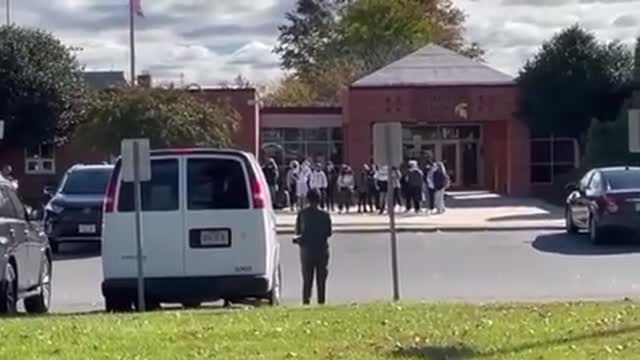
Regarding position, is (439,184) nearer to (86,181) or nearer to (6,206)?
(86,181)

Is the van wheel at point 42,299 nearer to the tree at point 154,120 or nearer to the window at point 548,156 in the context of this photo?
the tree at point 154,120

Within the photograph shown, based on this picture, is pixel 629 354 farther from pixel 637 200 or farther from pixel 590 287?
pixel 637 200

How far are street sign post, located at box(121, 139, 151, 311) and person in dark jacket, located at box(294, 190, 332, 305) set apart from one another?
109 inches

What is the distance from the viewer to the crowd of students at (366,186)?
4784cm

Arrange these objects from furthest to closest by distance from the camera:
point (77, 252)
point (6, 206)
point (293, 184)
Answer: point (293, 184), point (77, 252), point (6, 206)

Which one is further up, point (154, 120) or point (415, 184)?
point (154, 120)

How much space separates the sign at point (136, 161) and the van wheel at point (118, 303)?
1.32 metres

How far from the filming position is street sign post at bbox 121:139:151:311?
17.6m

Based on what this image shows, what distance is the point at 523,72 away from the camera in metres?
62.8

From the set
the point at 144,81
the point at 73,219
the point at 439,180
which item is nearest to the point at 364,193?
the point at 439,180

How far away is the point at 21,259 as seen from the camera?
61.0 ft

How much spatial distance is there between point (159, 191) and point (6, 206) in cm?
169

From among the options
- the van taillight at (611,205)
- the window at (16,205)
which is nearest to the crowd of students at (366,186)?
the van taillight at (611,205)

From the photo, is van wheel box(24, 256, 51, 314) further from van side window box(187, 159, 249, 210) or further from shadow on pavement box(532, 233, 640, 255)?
shadow on pavement box(532, 233, 640, 255)
